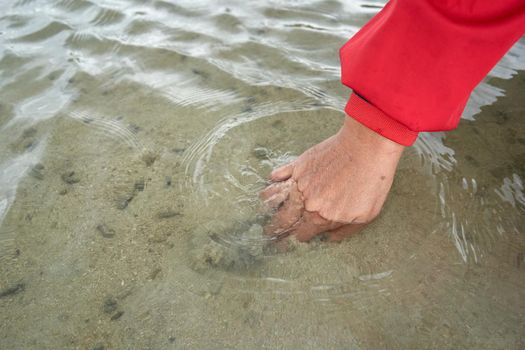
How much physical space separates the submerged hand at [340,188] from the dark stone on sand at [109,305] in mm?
614

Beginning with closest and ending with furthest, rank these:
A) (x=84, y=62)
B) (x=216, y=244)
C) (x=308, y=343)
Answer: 1. (x=308, y=343)
2. (x=216, y=244)
3. (x=84, y=62)

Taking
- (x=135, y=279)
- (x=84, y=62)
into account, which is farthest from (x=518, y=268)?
(x=84, y=62)

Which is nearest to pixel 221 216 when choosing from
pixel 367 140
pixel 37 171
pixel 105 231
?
pixel 105 231

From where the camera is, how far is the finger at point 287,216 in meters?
1.45

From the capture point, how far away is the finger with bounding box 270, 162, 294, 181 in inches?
62.3

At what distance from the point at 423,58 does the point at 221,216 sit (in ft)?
3.10

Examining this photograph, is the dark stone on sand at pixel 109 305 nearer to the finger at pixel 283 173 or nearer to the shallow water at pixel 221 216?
the shallow water at pixel 221 216

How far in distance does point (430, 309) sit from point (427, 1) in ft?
3.15

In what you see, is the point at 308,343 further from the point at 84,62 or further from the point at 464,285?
the point at 84,62

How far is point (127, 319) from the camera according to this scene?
1219 mm

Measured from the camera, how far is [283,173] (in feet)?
5.22

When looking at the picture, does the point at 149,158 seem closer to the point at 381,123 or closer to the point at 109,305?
the point at 109,305

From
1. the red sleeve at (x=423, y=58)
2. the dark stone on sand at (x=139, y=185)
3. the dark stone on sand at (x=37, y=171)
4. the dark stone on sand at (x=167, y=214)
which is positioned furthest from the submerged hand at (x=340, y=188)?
the dark stone on sand at (x=37, y=171)

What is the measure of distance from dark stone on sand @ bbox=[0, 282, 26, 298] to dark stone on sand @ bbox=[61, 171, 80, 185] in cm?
50
